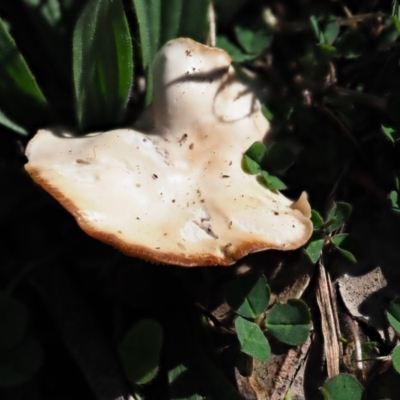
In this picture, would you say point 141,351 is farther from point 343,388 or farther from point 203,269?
point 343,388

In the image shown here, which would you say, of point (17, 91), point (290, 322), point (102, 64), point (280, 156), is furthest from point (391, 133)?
point (17, 91)

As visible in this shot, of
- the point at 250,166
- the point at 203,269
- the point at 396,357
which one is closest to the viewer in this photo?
the point at 396,357

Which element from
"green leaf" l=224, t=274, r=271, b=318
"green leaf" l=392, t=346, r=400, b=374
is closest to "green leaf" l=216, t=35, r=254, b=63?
"green leaf" l=224, t=274, r=271, b=318

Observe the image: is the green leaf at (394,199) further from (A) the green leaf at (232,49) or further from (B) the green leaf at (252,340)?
(A) the green leaf at (232,49)

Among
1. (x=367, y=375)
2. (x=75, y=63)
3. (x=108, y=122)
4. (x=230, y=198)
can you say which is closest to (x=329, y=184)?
(x=230, y=198)

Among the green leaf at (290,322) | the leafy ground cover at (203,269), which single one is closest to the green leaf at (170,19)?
the leafy ground cover at (203,269)

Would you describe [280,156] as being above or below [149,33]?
below

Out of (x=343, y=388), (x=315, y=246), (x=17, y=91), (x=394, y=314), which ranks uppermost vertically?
(x=17, y=91)
